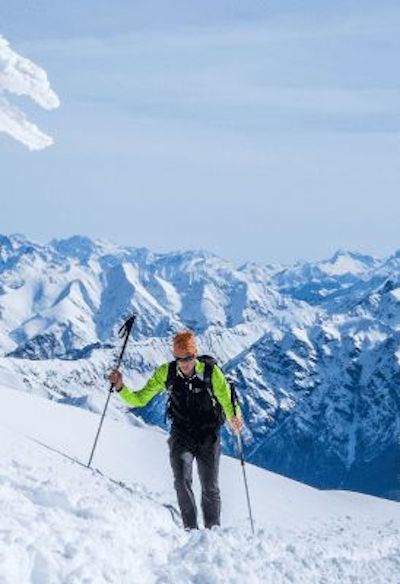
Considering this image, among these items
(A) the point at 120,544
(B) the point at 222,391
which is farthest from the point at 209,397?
(A) the point at 120,544

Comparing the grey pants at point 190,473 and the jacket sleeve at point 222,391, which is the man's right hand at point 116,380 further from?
the jacket sleeve at point 222,391

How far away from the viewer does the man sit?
12.9 m

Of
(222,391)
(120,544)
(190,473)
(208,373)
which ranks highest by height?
(208,373)

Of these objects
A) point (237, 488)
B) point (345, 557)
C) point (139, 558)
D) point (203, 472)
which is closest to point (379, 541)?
point (345, 557)

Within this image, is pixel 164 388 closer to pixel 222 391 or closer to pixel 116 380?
pixel 222 391

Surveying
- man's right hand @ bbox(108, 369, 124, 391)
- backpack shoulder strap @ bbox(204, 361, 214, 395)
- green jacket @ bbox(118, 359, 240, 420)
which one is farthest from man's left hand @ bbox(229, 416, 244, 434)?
man's right hand @ bbox(108, 369, 124, 391)

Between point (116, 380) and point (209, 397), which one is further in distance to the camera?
point (116, 380)

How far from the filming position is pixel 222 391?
13062 mm

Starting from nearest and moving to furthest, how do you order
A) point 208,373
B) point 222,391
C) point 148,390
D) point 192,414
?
point 208,373 < point 222,391 < point 192,414 < point 148,390

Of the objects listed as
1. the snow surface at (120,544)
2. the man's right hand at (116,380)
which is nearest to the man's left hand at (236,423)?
the snow surface at (120,544)

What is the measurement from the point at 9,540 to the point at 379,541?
28.7 ft

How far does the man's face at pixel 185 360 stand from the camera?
12641mm

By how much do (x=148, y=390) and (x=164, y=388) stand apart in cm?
39

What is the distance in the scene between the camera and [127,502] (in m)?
12.1
